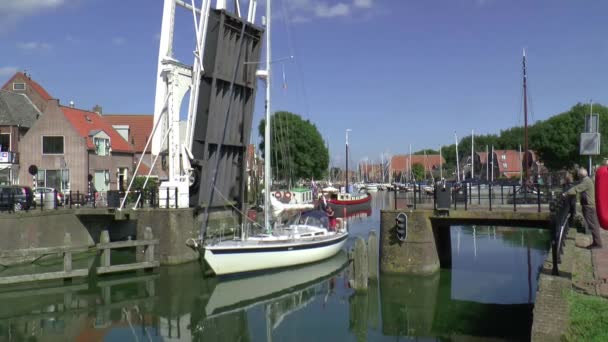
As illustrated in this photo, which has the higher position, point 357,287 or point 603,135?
point 603,135

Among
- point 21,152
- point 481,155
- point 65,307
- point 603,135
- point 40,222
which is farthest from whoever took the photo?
point 481,155

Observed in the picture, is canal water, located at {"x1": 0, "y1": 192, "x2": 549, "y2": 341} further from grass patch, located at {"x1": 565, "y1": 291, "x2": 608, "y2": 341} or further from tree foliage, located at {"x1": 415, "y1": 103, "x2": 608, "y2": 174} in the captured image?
tree foliage, located at {"x1": 415, "y1": 103, "x2": 608, "y2": 174}

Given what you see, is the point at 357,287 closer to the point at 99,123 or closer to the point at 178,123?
the point at 178,123

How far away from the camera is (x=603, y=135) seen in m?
65.0

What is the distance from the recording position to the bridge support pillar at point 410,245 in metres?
18.7

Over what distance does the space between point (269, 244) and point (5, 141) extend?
82.0ft

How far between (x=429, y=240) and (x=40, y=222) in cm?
1617

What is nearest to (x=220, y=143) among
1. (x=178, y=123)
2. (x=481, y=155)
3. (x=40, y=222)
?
(x=178, y=123)

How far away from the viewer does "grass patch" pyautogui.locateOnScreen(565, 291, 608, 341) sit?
8031mm

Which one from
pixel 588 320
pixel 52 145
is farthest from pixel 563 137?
pixel 588 320

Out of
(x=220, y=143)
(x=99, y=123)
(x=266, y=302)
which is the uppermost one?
(x=99, y=123)

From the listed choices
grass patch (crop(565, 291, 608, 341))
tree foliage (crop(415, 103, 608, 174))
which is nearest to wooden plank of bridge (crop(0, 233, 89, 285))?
grass patch (crop(565, 291, 608, 341))

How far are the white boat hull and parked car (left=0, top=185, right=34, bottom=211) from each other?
429 inches

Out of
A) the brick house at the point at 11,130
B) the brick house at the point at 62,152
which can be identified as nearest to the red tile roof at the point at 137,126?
the brick house at the point at 11,130
